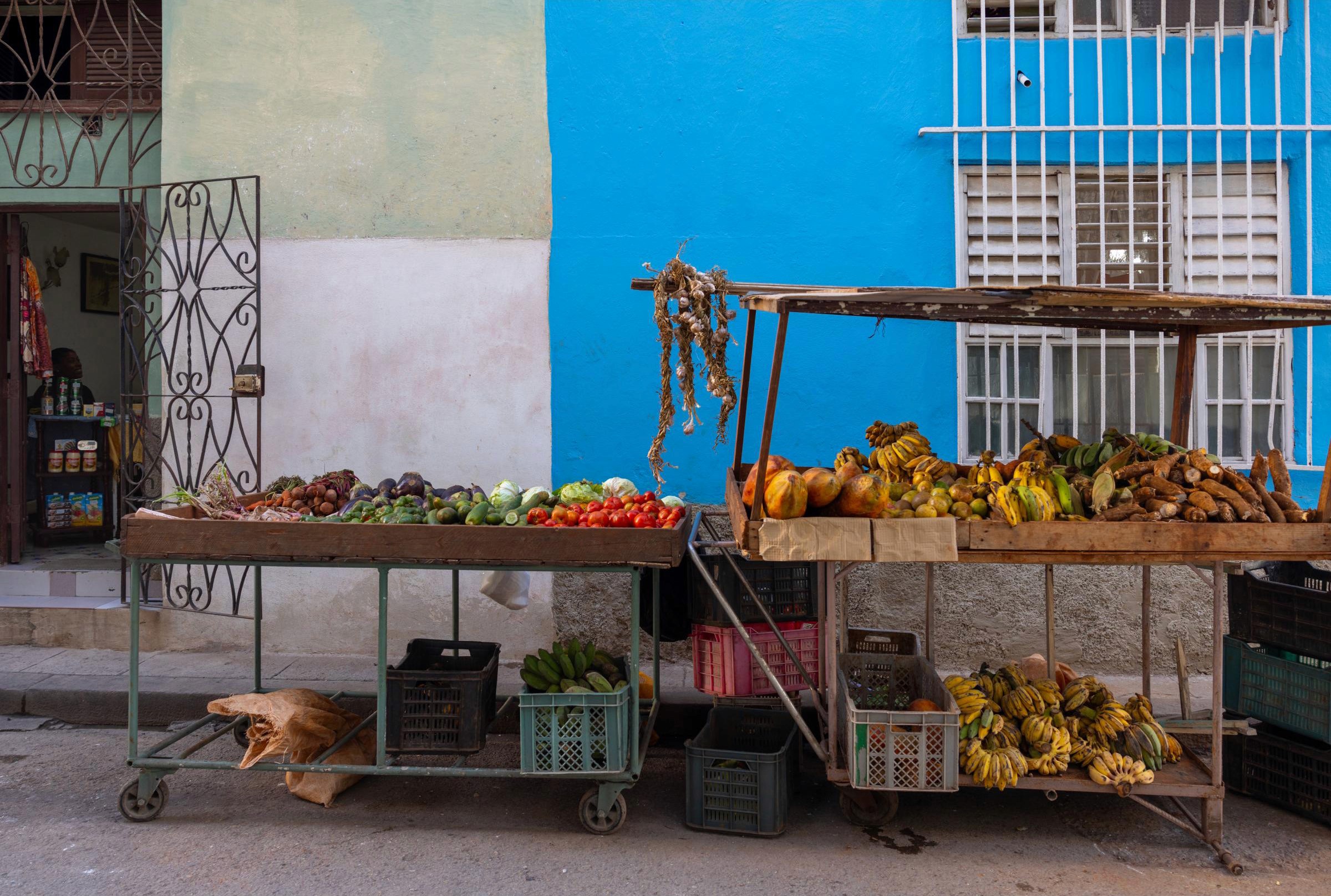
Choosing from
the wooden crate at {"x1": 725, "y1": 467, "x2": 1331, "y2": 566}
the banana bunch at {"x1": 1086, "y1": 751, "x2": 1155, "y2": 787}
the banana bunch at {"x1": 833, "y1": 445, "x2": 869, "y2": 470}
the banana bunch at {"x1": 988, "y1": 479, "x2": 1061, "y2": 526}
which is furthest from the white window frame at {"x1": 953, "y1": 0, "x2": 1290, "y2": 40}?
the banana bunch at {"x1": 1086, "y1": 751, "x2": 1155, "y2": 787}

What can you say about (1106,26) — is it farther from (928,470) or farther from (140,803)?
(140,803)

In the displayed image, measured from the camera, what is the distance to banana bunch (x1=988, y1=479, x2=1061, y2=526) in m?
4.19

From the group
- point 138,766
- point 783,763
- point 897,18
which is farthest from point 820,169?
point 138,766

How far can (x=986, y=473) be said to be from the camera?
4.61 metres

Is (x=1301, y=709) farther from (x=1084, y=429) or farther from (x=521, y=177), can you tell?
(x=521, y=177)

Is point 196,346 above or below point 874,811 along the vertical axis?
above

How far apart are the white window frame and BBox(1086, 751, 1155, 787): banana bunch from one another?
15.8ft

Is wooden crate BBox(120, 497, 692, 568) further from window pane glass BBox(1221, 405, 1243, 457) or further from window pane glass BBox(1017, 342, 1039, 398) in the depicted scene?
window pane glass BBox(1221, 405, 1243, 457)

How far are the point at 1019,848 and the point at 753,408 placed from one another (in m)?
3.35

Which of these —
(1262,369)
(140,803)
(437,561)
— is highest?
(1262,369)

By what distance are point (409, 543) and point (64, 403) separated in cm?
605

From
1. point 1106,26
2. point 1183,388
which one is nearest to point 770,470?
point 1183,388

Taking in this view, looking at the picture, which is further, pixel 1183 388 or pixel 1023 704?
pixel 1183 388

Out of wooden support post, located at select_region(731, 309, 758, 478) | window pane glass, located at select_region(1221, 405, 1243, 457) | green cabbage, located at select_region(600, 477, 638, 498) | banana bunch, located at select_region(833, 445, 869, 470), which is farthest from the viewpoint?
window pane glass, located at select_region(1221, 405, 1243, 457)
